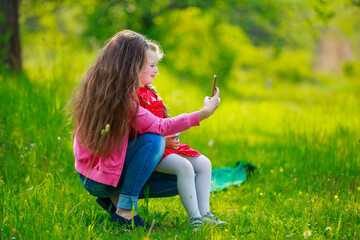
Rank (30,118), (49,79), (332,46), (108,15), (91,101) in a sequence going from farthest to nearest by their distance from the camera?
(332,46) < (108,15) < (49,79) < (30,118) < (91,101)

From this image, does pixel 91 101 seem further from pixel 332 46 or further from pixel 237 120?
pixel 332 46

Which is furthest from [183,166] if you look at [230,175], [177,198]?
[230,175]

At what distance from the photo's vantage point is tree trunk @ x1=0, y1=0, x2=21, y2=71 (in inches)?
215

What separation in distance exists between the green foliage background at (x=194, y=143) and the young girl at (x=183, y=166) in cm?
16

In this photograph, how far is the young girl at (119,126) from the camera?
230 cm

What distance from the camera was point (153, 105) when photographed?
99.6 inches

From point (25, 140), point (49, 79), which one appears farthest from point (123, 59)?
point (49, 79)

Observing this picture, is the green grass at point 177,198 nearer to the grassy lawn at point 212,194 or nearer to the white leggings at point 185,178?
the grassy lawn at point 212,194

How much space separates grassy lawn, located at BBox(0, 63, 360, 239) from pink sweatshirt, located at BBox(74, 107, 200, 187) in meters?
0.18

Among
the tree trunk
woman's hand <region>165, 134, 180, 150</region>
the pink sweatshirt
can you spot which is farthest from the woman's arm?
the tree trunk

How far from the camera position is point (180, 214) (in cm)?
269

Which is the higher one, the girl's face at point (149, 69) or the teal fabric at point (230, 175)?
the girl's face at point (149, 69)

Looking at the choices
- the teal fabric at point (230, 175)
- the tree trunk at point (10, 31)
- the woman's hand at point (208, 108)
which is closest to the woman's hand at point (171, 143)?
the woman's hand at point (208, 108)

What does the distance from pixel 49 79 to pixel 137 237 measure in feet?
8.84
